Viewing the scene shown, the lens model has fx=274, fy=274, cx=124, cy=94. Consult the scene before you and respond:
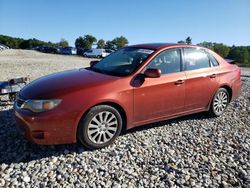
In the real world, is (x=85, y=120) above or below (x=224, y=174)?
above

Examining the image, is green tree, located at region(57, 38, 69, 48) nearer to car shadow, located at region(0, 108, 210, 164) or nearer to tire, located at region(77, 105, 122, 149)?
car shadow, located at region(0, 108, 210, 164)

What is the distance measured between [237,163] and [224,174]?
45cm

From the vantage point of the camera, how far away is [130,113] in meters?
4.35

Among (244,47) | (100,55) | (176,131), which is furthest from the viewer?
(244,47)

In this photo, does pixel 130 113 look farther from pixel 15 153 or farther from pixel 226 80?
pixel 226 80

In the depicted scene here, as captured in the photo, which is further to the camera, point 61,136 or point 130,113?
point 130,113

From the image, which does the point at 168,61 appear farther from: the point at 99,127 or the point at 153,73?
the point at 99,127

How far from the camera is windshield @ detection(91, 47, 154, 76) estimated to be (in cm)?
460

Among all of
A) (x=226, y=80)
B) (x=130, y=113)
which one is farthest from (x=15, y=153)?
(x=226, y=80)

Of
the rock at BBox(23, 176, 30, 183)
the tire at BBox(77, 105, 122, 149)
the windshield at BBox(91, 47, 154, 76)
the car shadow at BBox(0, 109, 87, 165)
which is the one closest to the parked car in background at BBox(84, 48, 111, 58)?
the windshield at BBox(91, 47, 154, 76)

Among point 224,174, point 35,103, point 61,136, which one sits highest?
point 35,103

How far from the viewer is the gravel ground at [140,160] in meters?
3.33

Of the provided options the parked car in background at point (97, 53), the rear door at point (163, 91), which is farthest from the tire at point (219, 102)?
the parked car in background at point (97, 53)

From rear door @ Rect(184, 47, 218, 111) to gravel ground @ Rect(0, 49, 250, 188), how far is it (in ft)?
1.79
